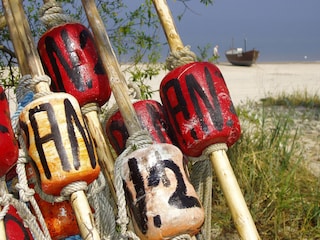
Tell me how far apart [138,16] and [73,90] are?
1.75 meters

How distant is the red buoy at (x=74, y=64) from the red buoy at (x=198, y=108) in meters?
0.18

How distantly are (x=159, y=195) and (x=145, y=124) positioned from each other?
0.28m

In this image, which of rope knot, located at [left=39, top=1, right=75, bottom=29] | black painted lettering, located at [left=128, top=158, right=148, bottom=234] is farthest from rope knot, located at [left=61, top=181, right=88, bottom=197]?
rope knot, located at [left=39, top=1, right=75, bottom=29]

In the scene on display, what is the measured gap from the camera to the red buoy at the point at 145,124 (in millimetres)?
1263

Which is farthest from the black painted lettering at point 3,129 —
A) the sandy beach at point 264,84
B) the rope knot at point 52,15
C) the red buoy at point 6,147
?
the sandy beach at point 264,84

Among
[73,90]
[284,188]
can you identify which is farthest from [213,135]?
[284,188]

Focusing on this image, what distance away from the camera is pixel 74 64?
125cm

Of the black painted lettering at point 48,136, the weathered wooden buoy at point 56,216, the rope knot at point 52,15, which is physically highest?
the rope knot at point 52,15

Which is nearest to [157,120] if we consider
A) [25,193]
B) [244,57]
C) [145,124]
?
[145,124]

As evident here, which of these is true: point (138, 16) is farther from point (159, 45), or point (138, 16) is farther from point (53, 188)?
point (53, 188)

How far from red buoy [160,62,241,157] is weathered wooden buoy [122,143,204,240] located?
0.12 meters

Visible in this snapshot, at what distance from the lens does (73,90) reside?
1.24 m

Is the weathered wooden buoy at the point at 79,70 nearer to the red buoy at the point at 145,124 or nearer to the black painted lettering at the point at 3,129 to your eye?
the red buoy at the point at 145,124

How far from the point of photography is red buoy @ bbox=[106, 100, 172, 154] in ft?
4.14
